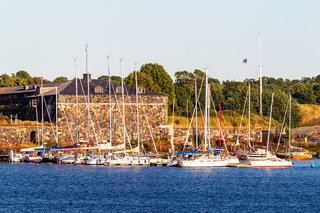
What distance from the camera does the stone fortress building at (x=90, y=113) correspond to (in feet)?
255

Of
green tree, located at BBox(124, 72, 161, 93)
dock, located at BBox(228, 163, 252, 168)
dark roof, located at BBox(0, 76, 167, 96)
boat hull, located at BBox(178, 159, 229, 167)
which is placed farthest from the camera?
green tree, located at BBox(124, 72, 161, 93)

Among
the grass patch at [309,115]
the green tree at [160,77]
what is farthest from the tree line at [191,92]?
the grass patch at [309,115]

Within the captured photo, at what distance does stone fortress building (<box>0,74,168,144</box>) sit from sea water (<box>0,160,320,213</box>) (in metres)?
8.79

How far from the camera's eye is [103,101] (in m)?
80.6

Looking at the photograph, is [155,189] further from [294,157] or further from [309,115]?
[309,115]

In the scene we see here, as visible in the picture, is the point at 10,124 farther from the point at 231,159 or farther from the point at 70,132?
the point at 231,159

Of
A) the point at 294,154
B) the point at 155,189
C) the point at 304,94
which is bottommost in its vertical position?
the point at 155,189

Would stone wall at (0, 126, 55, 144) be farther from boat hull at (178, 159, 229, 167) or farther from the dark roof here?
boat hull at (178, 159, 229, 167)

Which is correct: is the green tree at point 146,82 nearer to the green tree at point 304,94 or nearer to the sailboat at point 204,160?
the sailboat at point 204,160

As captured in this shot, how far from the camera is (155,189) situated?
163 feet

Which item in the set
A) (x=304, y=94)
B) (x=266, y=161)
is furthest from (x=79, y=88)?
Result: (x=304, y=94)

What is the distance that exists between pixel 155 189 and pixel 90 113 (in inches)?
1255

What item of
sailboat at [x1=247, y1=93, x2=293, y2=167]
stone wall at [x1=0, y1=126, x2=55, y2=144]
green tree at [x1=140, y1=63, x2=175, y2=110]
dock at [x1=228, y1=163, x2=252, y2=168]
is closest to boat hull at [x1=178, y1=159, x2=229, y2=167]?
dock at [x1=228, y1=163, x2=252, y2=168]

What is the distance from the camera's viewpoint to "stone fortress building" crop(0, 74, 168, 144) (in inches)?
3056
